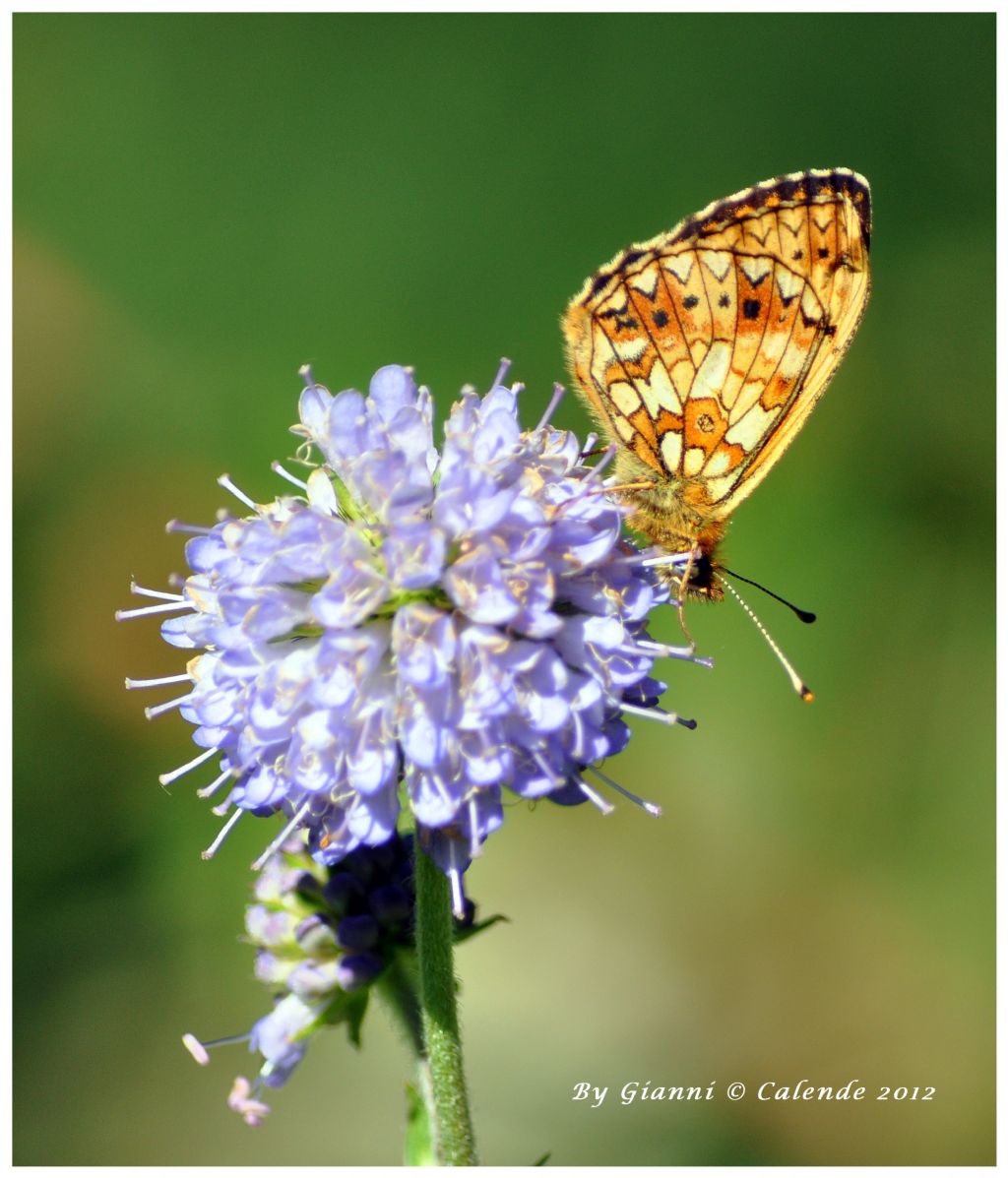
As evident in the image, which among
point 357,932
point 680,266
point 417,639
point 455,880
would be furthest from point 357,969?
point 680,266

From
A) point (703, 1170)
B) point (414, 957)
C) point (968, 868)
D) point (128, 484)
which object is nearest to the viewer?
point (414, 957)

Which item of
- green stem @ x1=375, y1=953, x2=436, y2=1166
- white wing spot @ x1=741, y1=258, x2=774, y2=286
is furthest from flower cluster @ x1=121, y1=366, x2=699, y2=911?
white wing spot @ x1=741, y1=258, x2=774, y2=286

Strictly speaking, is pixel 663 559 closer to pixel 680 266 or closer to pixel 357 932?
pixel 680 266

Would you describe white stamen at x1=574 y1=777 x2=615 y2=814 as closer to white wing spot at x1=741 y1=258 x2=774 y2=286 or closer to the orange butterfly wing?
the orange butterfly wing

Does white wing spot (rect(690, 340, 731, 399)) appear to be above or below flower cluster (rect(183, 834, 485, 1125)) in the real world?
above

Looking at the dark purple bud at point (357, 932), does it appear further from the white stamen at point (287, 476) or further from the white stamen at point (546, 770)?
the white stamen at point (287, 476)

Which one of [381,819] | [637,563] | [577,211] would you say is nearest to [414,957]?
[381,819]

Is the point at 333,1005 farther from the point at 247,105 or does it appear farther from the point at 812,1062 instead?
the point at 247,105
